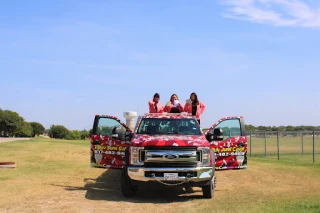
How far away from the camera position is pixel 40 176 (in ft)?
45.1

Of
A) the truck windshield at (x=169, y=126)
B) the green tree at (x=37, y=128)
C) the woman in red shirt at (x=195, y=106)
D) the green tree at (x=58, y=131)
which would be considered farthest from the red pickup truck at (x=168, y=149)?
the green tree at (x=37, y=128)

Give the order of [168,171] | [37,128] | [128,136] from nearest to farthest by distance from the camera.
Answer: [168,171] < [128,136] < [37,128]

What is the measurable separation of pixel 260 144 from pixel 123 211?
31.5m

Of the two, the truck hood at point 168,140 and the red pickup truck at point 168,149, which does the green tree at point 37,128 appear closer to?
the red pickup truck at point 168,149

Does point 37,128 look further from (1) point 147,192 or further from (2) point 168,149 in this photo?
(2) point 168,149

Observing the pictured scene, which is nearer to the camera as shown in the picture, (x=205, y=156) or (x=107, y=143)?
(x=205, y=156)

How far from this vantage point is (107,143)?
11828 mm

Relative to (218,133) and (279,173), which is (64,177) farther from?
(279,173)

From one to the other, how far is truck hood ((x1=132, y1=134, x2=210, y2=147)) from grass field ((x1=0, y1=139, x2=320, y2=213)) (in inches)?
39.6

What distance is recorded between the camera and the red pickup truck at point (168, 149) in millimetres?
9695

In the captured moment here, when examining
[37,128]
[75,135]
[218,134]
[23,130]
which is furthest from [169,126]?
[37,128]

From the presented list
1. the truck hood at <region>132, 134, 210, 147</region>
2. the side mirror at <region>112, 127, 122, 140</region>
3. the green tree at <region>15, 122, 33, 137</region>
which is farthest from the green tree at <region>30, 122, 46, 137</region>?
the truck hood at <region>132, 134, 210, 147</region>

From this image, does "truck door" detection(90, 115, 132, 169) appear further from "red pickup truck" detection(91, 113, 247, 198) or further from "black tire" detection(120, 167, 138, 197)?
"black tire" detection(120, 167, 138, 197)

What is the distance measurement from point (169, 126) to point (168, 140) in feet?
4.76
